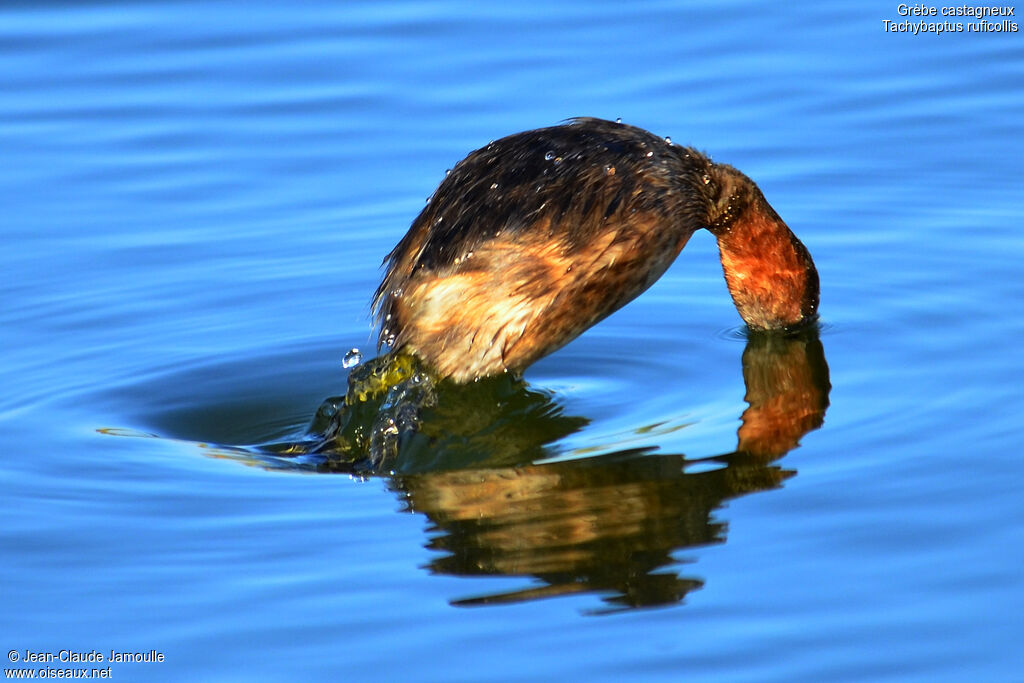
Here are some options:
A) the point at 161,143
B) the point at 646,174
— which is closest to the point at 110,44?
the point at 161,143

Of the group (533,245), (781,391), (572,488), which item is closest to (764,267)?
(781,391)

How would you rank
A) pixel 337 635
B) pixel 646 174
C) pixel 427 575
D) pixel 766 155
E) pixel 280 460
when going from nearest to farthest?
pixel 337 635
pixel 427 575
pixel 280 460
pixel 646 174
pixel 766 155

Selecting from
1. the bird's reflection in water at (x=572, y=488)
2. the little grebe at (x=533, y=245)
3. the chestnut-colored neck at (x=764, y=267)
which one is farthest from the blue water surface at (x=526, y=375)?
the little grebe at (x=533, y=245)

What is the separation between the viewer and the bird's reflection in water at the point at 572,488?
529 cm

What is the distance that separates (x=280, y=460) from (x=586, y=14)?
5969mm

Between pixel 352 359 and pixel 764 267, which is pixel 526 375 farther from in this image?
pixel 764 267

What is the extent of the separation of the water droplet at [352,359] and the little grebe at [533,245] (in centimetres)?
14

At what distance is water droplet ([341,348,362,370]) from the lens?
7.17 m

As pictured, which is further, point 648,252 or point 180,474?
point 648,252

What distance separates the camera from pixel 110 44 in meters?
11.7

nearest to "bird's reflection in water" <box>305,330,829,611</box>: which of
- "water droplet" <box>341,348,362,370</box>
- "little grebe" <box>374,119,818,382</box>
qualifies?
"little grebe" <box>374,119,818,382</box>

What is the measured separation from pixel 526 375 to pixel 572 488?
1.60 metres

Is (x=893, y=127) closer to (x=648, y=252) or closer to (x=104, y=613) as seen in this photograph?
(x=648, y=252)

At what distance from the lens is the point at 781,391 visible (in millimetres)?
7168
